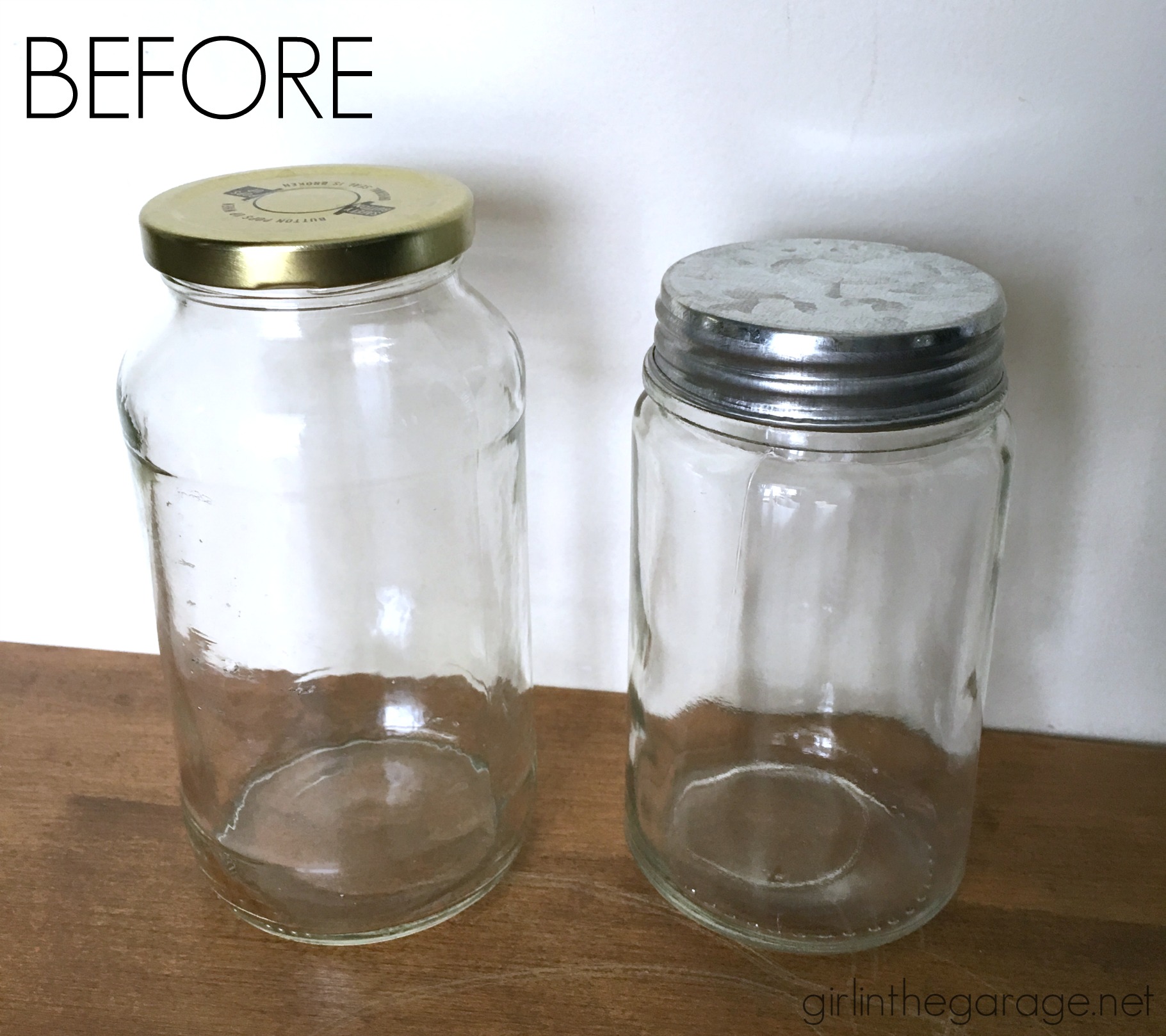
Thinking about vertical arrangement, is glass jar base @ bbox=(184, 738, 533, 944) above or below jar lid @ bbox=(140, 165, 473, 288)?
below

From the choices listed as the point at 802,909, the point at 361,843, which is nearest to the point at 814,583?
the point at 802,909

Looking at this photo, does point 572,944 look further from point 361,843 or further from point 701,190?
point 701,190

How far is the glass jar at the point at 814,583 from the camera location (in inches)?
19.1

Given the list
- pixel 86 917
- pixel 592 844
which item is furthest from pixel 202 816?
pixel 592 844

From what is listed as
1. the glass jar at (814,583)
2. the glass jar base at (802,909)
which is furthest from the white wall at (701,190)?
the glass jar base at (802,909)

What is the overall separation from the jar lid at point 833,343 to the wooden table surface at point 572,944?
0.26 meters

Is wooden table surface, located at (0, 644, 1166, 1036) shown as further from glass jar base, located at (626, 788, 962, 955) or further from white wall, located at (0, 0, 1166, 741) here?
white wall, located at (0, 0, 1166, 741)

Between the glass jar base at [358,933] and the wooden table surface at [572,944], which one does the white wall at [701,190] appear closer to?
the wooden table surface at [572,944]

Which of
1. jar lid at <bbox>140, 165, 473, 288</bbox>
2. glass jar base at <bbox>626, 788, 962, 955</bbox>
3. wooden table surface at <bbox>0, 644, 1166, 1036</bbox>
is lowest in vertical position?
wooden table surface at <bbox>0, 644, 1166, 1036</bbox>

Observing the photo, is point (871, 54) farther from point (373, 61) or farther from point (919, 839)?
point (919, 839)

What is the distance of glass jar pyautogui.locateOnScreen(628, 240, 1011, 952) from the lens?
0.48 metres

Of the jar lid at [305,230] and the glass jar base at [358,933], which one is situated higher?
the jar lid at [305,230]

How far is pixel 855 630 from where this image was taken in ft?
2.22

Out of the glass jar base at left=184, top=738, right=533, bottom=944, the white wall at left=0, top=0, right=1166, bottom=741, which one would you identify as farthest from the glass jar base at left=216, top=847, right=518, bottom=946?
the white wall at left=0, top=0, right=1166, bottom=741
